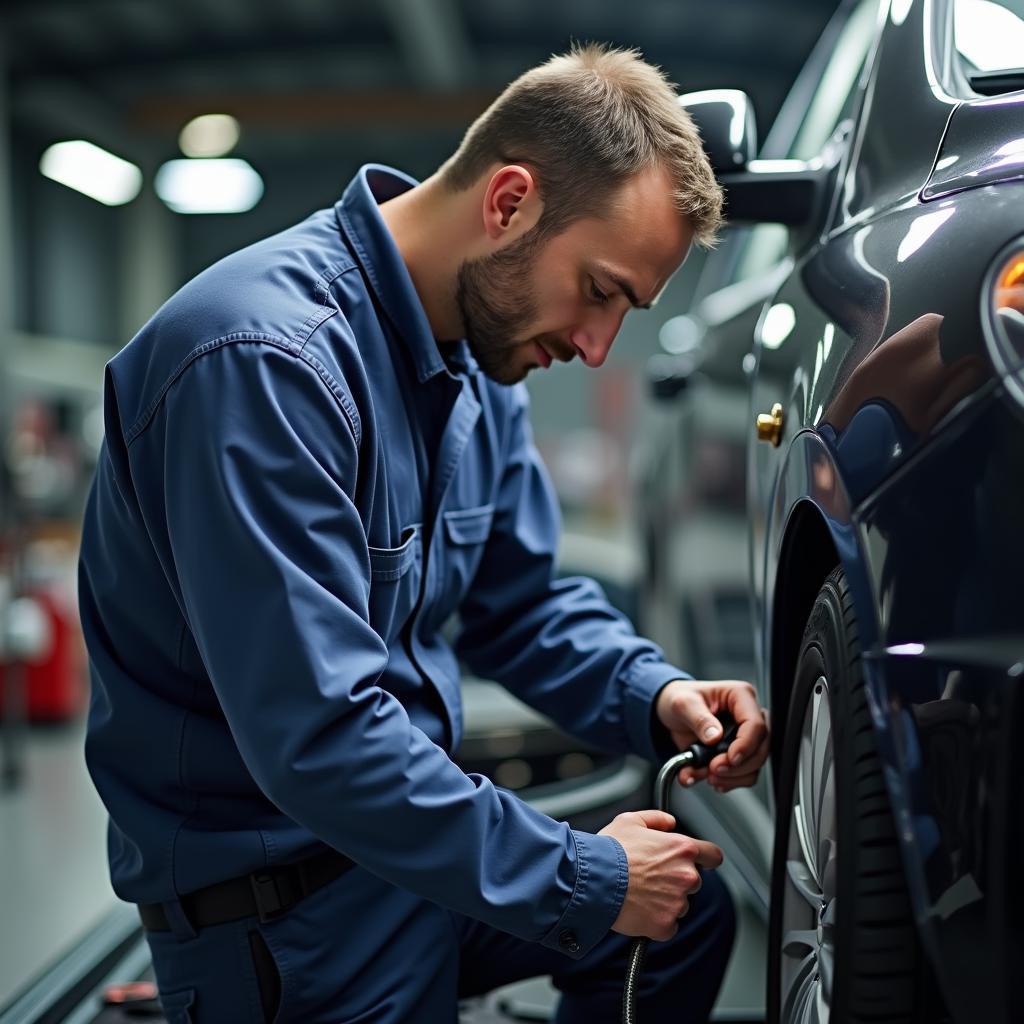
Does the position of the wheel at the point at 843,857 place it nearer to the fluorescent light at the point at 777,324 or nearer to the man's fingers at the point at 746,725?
the man's fingers at the point at 746,725

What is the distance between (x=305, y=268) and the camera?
4.33 feet

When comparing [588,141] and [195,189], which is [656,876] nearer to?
[588,141]

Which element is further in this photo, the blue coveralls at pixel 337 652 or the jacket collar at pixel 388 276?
the jacket collar at pixel 388 276

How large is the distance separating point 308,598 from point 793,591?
0.48 metres

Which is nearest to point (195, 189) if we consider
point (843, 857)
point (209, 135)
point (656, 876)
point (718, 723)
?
point (209, 135)

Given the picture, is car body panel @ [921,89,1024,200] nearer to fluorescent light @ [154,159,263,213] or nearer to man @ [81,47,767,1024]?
man @ [81,47,767,1024]

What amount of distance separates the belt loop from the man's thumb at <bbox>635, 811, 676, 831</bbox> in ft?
1.56

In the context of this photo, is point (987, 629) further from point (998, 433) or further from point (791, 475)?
point (791, 475)

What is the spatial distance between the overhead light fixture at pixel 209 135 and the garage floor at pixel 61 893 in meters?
7.56

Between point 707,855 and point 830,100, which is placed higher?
point 830,100

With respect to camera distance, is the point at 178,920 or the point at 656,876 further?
the point at 178,920

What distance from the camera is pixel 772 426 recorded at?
4.50ft

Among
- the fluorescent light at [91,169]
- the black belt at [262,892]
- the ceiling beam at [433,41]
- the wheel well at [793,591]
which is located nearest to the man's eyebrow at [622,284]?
the wheel well at [793,591]

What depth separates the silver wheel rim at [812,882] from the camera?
1.07 meters
